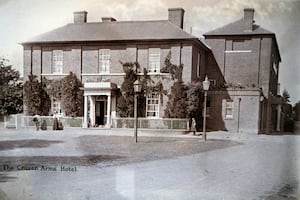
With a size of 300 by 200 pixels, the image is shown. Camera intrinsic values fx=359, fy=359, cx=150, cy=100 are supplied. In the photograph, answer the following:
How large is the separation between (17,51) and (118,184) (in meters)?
0.85

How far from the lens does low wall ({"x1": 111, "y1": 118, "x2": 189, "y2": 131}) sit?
1.67 m

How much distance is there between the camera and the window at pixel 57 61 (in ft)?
5.59

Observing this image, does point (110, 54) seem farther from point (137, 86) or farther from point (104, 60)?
point (137, 86)

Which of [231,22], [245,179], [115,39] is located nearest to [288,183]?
[245,179]

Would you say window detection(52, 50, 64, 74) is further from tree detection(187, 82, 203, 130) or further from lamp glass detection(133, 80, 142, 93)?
tree detection(187, 82, 203, 130)

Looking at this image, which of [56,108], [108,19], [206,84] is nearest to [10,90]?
[56,108]

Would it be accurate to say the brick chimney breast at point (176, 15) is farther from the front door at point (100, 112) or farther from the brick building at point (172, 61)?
the front door at point (100, 112)

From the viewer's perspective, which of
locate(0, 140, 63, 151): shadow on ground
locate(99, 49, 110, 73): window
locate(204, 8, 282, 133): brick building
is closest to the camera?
locate(204, 8, 282, 133): brick building

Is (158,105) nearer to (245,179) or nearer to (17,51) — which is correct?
(245,179)

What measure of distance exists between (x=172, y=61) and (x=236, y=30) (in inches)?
12.4

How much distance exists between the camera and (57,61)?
172 centimetres

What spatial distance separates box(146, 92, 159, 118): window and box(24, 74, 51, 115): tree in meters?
0.49

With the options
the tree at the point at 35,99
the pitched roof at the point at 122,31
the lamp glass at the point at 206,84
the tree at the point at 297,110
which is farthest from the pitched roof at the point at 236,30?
the tree at the point at 35,99

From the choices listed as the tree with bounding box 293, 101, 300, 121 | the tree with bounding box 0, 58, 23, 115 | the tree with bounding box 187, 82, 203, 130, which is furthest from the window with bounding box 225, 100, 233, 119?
the tree with bounding box 0, 58, 23, 115
